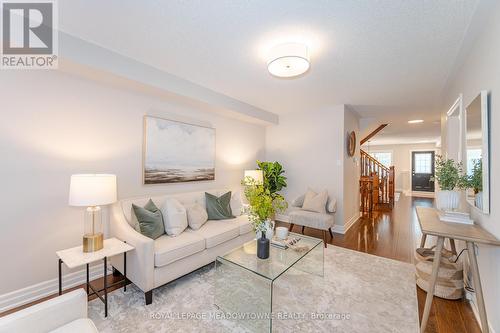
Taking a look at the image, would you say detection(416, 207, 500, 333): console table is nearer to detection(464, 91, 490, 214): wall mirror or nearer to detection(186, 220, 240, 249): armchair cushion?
detection(464, 91, 490, 214): wall mirror

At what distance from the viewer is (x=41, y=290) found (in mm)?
2074

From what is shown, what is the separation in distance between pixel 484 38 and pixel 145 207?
3.51 metres

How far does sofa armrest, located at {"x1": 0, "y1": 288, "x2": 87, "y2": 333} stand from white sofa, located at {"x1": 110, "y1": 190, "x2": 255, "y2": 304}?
2.37 feet

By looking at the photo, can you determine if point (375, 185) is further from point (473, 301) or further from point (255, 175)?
point (473, 301)

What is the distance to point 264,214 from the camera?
2.09 metres

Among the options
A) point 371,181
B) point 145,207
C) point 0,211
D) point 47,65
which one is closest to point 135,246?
point 145,207

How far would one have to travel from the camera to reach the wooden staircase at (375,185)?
567 cm

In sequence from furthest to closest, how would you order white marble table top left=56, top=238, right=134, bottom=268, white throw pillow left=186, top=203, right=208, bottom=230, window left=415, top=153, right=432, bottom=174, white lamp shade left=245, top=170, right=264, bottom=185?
window left=415, top=153, right=432, bottom=174 → white lamp shade left=245, top=170, right=264, bottom=185 → white throw pillow left=186, top=203, right=208, bottom=230 → white marble table top left=56, top=238, right=134, bottom=268

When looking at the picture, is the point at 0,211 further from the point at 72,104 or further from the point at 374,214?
the point at 374,214

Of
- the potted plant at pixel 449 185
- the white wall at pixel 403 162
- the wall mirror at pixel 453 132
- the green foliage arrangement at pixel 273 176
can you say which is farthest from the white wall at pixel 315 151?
the white wall at pixel 403 162

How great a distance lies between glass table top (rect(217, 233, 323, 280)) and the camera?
6.09ft

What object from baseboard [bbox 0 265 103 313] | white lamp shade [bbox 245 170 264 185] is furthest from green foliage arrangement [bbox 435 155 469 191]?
baseboard [bbox 0 265 103 313]

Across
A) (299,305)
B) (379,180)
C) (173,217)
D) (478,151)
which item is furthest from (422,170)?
(173,217)

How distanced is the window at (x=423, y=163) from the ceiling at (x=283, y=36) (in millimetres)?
8241
